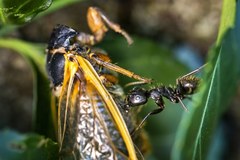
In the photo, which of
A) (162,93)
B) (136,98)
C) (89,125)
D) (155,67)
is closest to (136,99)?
(136,98)

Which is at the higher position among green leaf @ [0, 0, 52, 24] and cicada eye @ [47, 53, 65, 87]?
green leaf @ [0, 0, 52, 24]

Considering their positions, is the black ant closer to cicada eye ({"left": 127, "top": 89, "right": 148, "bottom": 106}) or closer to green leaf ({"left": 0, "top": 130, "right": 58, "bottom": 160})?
cicada eye ({"left": 127, "top": 89, "right": 148, "bottom": 106})

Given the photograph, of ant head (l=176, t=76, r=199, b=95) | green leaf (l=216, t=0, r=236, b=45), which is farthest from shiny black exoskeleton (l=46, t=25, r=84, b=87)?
green leaf (l=216, t=0, r=236, b=45)

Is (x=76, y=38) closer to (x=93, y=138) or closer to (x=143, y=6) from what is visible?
(x=93, y=138)

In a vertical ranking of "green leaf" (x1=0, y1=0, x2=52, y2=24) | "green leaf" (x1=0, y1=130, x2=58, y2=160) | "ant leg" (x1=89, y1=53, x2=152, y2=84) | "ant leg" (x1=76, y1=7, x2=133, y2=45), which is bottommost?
"green leaf" (x1=0, y1=130, x2=58, y2=160)

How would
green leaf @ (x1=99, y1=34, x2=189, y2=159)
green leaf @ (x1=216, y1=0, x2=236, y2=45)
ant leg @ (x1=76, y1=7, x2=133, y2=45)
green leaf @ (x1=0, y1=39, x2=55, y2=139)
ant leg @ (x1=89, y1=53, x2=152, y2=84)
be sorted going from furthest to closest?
green leaf @ (x1=99, y1=34, x2=189, y2=159), green leaf @ (x1=0, y1=39, x2=55, y2=139), ant leg @ (x1=76, y1=7, x2=133, y2=45), ant leg @ (x1=89, y1=53, x2=152, y2=84), green leaf @ (x1=216, y1=0, x2=236, y2=45)

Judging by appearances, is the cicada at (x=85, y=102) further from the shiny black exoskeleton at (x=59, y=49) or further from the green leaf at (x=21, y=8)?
the green leaf at (x=21, y=8)
